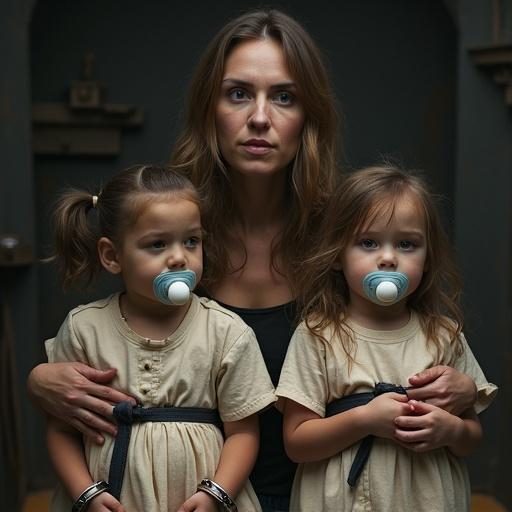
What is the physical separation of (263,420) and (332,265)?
1.18 feet

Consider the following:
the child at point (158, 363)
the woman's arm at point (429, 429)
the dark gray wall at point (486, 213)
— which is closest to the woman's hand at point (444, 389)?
the woman's arm at point (429, 429)

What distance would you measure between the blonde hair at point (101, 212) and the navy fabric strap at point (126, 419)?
11.0 inches

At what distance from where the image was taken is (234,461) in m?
1.53

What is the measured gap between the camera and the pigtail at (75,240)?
5.37ft

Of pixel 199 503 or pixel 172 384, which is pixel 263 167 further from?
pixel 199 503

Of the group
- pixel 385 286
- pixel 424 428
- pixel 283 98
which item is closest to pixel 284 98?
pixel 283 98

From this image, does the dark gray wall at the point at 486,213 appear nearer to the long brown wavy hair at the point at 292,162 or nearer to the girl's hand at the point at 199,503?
the long brown wavy hair at the point at 292,162

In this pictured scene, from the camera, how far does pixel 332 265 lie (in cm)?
166

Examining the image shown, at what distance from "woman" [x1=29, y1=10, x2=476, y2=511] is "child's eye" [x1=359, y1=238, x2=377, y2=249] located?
221 mm

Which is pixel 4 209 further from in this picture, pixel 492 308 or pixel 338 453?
pixel 338 453

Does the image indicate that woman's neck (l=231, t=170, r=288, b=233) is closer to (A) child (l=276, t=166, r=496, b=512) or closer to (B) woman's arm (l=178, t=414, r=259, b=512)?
(A) child (l=276, t=166, r=496, b=512)

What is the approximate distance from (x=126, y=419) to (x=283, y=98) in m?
0.72

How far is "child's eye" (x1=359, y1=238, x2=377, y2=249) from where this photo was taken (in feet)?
5.23

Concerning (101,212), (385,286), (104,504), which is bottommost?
(104,504)
